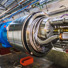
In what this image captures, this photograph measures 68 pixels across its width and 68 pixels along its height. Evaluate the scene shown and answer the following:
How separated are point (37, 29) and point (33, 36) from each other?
2.9 inches

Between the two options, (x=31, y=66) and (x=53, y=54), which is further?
(x=53, y=54)

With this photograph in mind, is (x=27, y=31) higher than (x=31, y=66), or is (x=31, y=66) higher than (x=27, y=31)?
(x=27, y=31)

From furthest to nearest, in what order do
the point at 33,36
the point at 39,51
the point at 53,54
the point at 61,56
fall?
the point at 53,54, the point at 61,56, the point at 39,51, the point at 33,36

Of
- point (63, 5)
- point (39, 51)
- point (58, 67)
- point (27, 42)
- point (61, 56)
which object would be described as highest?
point (63, 5)

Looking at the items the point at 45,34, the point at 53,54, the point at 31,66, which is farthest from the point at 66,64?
the point at 45,34

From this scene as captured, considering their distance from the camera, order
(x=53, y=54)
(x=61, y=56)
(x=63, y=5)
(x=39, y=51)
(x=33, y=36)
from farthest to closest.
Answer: (x=53, y=54), (x=61, y=56), (x=63, y=5), (x=39, y=51), (x=33, y=36)

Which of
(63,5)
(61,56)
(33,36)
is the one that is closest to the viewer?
(33,36)

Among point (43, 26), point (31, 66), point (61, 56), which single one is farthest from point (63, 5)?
point (31, 66)

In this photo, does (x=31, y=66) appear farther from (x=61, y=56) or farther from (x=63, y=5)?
(x=63, y=5)

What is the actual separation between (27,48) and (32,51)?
0.06 metres

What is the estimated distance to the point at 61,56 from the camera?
1833 millimetres

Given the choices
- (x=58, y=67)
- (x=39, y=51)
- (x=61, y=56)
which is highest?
(x=39, y=51)

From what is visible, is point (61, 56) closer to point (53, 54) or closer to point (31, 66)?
point (53, 54)

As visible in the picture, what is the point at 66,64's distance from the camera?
1.73 meters
